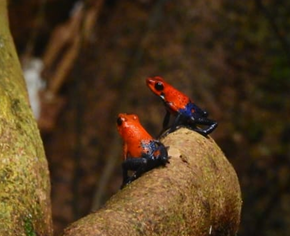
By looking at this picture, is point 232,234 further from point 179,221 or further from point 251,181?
point 251,181

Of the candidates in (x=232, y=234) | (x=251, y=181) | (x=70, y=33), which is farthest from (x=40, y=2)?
(x=232, y=234)

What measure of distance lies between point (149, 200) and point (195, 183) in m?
0.20

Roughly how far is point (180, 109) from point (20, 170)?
696mm

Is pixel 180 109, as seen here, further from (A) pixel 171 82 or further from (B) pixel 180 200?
(A) pixel 171 82

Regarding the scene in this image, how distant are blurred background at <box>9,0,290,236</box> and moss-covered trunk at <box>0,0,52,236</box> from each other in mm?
3747

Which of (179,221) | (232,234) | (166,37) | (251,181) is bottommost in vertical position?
(251,181)

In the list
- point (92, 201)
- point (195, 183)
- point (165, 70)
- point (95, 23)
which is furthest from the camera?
point (95, 23)

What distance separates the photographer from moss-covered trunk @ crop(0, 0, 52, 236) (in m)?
1.75

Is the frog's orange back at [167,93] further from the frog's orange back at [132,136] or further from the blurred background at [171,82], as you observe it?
Answer: the blurred background at [171,82]

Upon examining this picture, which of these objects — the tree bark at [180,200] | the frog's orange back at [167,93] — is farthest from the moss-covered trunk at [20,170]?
the frog's orange back at [167,93]

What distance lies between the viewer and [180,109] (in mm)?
2396

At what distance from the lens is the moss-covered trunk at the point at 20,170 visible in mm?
1755

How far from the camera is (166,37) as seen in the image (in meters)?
6.67

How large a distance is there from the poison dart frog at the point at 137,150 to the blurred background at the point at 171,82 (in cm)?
371
